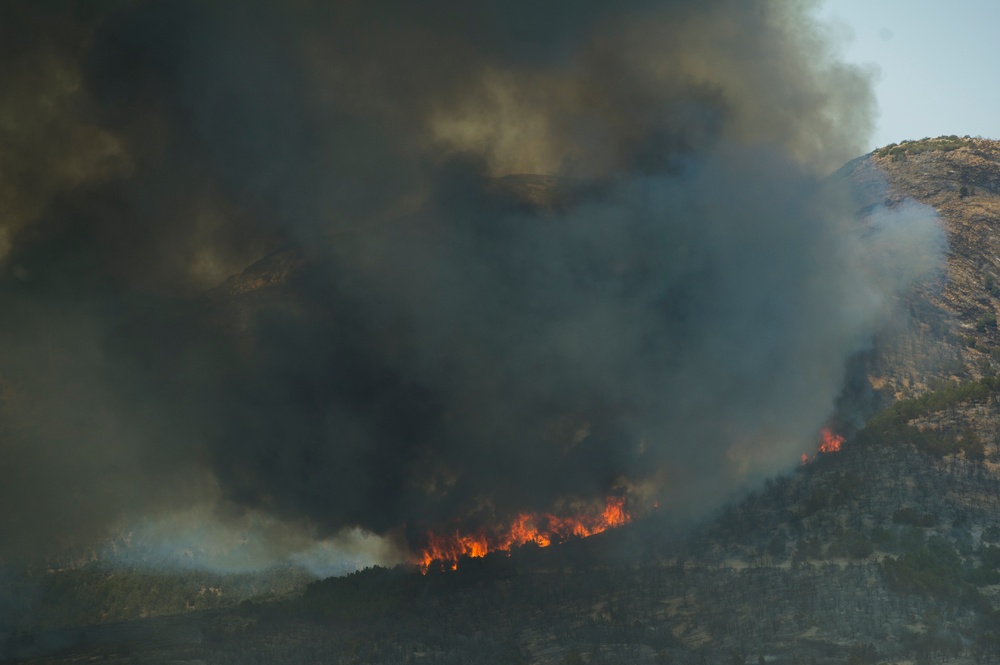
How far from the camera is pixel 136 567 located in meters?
136

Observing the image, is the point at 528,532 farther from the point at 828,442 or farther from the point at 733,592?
the point at 828,442

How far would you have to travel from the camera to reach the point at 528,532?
123875mm

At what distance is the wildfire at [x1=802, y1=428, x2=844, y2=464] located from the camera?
398 ft

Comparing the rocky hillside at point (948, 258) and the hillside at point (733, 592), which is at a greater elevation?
the rocky hillside at point (948, 258)

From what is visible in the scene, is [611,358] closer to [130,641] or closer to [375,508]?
[375,508]

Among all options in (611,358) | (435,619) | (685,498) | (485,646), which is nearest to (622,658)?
(485,646)

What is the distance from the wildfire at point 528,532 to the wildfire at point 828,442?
2160 cm

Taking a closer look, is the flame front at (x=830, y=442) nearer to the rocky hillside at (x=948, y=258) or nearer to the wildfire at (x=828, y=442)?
the wildfire at (x=828, y=442)

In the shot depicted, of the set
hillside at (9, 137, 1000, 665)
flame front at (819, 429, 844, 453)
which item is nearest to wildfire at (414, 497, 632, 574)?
hillside at (9, 137, 1000, 665)

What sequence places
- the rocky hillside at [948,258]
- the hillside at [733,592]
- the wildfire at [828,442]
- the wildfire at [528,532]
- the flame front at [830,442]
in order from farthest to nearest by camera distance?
the rocky hillside at [948,258] → the wildfire at [528,532] → the flame front at [830,442] → the wildfire at [828,442] → the hillside at [733,592]

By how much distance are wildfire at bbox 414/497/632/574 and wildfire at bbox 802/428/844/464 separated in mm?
21599

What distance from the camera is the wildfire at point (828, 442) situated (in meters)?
121

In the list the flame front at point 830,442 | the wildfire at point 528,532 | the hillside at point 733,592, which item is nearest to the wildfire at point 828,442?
the flame front at point 830,442

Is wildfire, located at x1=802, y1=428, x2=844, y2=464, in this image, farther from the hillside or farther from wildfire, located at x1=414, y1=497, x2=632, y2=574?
wildfire, located at x1=414, y1=497, x2=632, y2=574
